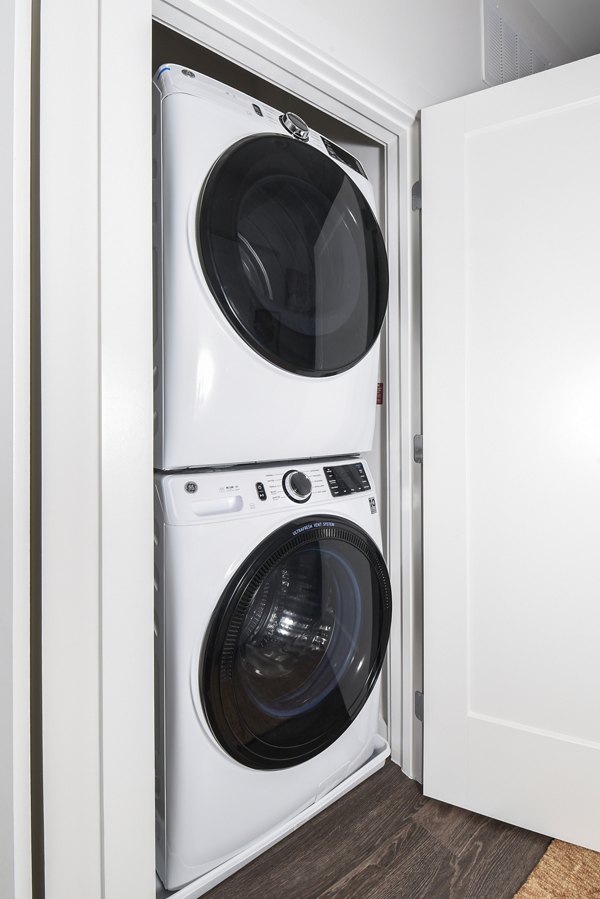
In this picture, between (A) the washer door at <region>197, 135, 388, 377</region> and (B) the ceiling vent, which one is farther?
(B) the ceiling vent

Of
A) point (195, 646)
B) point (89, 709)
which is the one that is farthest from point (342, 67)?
point (89, 709)

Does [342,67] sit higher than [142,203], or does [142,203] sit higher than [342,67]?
[342,67]

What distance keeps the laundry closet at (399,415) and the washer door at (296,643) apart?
16 cm

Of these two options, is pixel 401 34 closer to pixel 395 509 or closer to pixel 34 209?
pixel 34 209

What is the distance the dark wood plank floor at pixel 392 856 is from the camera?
1.39 metres

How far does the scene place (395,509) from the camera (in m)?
1.89

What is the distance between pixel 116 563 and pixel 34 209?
642mm

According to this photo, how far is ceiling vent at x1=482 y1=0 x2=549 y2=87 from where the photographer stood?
6.59 ft

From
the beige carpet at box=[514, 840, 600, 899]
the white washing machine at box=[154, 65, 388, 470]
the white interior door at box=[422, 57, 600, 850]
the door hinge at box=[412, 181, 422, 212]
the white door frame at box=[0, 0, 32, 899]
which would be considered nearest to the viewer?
the white door frame at box=[0, 0, 32, 899]

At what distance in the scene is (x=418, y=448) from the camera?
5.97ft

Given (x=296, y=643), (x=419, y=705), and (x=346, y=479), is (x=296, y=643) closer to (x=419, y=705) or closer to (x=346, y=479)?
(x=346, y=479)

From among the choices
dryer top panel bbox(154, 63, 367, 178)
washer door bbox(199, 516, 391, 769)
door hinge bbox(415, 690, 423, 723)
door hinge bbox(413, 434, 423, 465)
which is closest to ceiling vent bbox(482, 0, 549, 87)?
dryer top panel bbox(154, 63, 367, 178)

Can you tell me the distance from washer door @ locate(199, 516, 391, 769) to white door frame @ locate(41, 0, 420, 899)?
219mm

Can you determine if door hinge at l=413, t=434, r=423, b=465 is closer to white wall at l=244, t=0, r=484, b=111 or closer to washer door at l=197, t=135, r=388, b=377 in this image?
washer door at l=197, t=135, r=388, b=377
